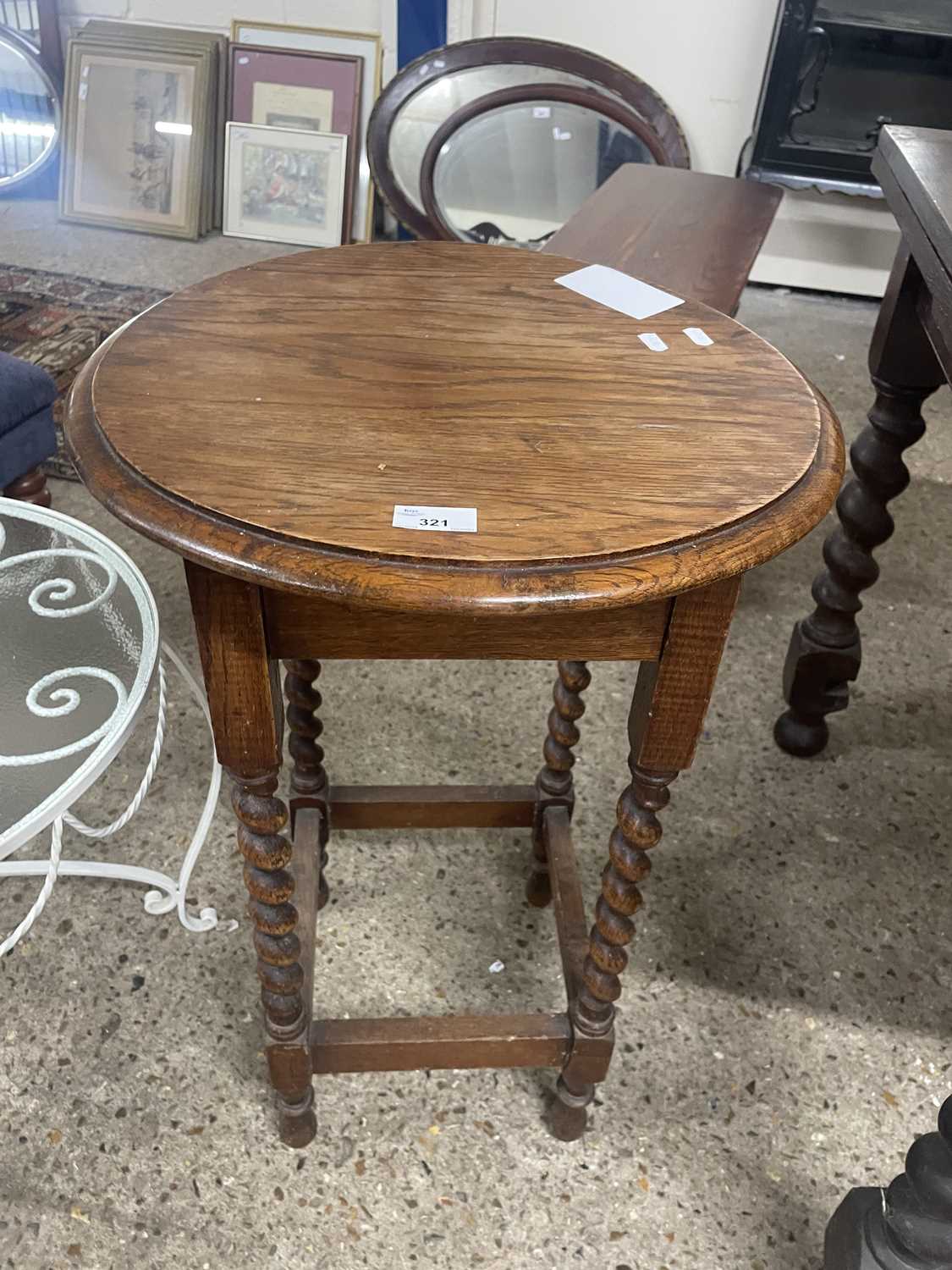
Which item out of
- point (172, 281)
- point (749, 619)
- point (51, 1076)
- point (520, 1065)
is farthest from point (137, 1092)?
point (172, 281)

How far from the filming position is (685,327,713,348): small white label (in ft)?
3.29

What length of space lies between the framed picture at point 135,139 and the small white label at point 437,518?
313 centimetres

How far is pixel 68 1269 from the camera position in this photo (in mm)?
1114

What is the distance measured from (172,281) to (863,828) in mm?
2586

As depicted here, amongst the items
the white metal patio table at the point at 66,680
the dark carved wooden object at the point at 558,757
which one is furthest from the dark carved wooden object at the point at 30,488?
the dark carved wooden object at the point at 558,757

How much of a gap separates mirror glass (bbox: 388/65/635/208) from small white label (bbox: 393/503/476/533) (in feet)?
9.14

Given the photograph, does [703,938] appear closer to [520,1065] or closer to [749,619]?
[520,1065]

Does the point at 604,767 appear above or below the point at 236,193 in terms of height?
below

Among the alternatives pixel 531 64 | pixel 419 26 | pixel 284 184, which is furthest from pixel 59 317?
pixel 531 64

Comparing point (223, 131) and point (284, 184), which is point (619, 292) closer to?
point (284, 184)

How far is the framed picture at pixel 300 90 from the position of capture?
131 inches

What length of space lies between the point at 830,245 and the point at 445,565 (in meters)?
3.07

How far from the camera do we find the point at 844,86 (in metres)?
2.97

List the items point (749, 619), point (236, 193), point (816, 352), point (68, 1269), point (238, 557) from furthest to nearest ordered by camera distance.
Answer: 1. point (236, 193)
2. point (816, 352)
3. point (749, 619)
4. point (68, 1269)
5. point (238, 557)
